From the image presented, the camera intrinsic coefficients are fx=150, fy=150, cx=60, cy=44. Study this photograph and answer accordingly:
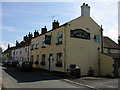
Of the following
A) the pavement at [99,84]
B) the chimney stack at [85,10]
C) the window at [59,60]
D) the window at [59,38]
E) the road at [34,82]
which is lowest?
the pavement at [99,84]

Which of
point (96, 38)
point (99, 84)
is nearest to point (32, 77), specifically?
point (99, 84)

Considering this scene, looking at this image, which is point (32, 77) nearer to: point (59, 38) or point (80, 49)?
point (59, 38)

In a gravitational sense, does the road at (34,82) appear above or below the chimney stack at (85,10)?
below

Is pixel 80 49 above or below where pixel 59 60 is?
above

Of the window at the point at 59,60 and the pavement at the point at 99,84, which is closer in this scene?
the pavement at the point at 99,84

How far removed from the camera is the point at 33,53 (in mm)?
29703

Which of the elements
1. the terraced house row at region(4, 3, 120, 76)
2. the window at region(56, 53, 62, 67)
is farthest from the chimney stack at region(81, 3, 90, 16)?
the window at region(56, 53, 62, 67)

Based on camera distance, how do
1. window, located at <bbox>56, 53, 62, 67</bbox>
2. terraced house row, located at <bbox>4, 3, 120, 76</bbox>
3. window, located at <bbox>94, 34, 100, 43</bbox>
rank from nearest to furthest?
terraced house row, located at <bbox>4, 3, 120, 76</bbox>
window, located at <bbox>56, 53, 62, 67</bbox>
window, located at <bbox>94, 34, 100, 43</bbox>

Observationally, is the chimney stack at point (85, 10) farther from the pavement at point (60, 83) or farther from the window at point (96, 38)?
the pavement at point (60, 83)

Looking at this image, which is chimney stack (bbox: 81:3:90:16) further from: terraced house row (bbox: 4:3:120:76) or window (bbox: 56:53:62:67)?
window (bbox: 56:53:62:67)

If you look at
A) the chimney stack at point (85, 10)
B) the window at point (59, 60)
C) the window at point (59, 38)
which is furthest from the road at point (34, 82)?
the chimney stack at point (85, 10)

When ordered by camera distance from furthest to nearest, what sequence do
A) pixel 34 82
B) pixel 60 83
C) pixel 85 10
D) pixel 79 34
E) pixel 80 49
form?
pixel 85 10 → pixel 79 34 → pixel 80 49 → pixel 34 82 → pixel 60 83

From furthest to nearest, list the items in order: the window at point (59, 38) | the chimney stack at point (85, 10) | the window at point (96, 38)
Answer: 1. the window at point (96, 38)
2. the chimney stack at point (85, 10)
3. the window at point (59, 38)

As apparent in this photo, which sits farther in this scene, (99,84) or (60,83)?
(60,83)
